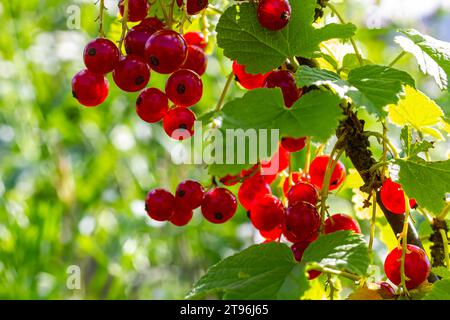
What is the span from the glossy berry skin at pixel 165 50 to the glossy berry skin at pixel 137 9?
0.24ft

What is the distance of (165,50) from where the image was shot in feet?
2.46

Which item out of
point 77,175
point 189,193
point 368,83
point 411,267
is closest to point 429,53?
point 368,83

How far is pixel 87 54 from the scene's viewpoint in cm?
80

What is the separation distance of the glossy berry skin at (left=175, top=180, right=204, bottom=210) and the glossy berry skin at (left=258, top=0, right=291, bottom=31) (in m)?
0.26

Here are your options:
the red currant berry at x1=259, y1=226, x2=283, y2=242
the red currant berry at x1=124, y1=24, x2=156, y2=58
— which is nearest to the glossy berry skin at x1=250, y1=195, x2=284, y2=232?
the red currant berry at x1=259, y1=226, x2=283, y2=242

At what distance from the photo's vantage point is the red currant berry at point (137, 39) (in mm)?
799

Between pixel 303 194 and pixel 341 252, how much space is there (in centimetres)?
14

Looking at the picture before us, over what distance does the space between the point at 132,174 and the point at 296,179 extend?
1.59m

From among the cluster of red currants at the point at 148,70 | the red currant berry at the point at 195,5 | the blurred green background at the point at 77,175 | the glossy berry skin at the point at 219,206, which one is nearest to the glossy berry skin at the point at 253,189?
the glossy berry skin at the point at 219,206

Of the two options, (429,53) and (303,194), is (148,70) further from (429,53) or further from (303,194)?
(429,53)

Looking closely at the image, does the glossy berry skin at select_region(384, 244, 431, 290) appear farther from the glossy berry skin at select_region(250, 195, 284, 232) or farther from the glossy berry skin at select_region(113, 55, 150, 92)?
the glossy berry skin at select_region(113, 55, 150, 92)

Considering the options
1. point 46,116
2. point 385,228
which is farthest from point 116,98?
point 385,228

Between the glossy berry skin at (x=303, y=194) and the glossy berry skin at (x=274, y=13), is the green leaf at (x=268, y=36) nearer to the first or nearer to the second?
the glossy berry skin at (x=274, y=13)
